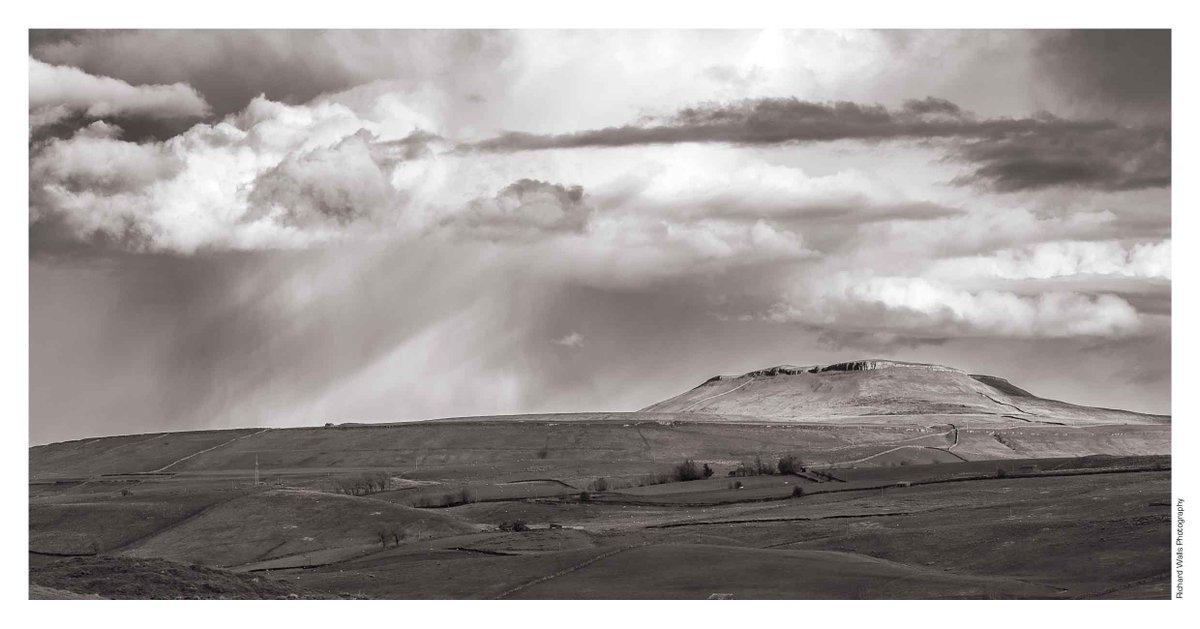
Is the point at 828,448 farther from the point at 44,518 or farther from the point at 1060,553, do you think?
the point at 1060,553

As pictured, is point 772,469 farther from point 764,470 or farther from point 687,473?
point 687,473

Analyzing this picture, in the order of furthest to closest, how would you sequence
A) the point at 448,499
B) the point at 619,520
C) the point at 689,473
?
the point at 689,473, the point at 448,499, the point at 619,520

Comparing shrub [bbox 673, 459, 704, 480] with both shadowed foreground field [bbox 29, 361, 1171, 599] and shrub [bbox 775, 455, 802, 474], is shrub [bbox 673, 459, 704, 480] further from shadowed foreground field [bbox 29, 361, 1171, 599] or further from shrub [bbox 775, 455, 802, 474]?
shrub [bbox 775, 455, 802, 474]

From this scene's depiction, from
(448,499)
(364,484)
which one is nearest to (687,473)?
(448,499)

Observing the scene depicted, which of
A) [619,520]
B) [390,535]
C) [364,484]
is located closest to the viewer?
[390,535]

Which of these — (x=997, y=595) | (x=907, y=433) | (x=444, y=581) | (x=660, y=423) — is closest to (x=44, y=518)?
(x=444, y=581)

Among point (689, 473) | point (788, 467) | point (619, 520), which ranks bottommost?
point (619, 520)

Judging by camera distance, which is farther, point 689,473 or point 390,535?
point 689,473

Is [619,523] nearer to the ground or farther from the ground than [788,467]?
nearer to the ground

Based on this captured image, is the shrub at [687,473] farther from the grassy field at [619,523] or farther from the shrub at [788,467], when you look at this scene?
the shrub at [788,467]

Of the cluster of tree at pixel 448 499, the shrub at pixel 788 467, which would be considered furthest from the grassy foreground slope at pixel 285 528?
the shrub at pixel 788 467
